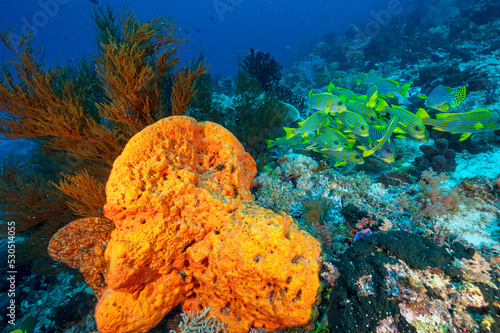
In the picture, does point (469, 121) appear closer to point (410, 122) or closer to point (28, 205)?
point (410, 122)

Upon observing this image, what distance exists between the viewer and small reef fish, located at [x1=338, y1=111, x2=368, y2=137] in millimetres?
4094

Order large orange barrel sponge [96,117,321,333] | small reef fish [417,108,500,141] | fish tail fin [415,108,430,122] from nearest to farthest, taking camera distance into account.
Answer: large orange barrel sponge [96,117,321,333]
small reef fish [417,108,500,141]
fish tail fin [415,108,430,122]

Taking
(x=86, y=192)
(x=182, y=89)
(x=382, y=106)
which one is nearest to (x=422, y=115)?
(x=382, y=106)

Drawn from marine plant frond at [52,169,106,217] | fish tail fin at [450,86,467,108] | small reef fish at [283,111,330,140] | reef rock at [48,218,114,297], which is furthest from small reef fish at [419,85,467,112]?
reef rock at [48,218,114,297]

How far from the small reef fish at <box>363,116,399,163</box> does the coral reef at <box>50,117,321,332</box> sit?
2.53 metres

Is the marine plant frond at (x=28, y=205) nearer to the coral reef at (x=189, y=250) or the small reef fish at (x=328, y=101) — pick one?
the coral reef at (x=189, y=250)

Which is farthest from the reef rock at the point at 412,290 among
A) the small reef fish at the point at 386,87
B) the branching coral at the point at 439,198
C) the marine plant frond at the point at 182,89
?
the small reef fish at the point at 386,87

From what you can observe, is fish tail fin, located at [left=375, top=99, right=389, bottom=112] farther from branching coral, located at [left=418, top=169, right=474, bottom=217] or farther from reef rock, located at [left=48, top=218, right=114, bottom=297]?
reef rock, located at [left=48, top=218, right=114, bottom=297]

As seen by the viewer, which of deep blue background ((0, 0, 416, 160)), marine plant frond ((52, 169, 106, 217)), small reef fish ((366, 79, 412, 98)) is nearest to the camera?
marine plant frond ((52, 169, 106, 217))

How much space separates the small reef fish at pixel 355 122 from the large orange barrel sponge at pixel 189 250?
9.11ft

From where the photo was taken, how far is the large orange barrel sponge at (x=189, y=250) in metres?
2.02

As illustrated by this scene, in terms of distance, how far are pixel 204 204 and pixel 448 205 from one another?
3977mm

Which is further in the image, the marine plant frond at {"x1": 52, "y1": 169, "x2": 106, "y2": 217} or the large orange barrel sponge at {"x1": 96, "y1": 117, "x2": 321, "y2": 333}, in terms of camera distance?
the marine plant frond at {"x1": 52, "y1": 169, "x2": 106, "y2": 217}

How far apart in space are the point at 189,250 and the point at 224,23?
14900cm
